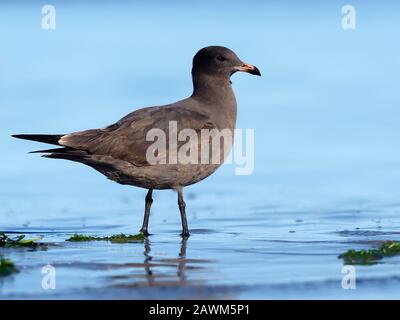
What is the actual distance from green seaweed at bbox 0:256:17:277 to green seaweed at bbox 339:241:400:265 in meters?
2.75

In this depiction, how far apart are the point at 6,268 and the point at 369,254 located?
3061 millimetres

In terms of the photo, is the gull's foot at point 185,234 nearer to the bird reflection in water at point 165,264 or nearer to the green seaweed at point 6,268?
the bird reflection in water at point 165,264

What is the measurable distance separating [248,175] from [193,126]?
4332mm

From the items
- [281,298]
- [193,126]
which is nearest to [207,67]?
[193,126]

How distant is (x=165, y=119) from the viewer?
11.2 meters

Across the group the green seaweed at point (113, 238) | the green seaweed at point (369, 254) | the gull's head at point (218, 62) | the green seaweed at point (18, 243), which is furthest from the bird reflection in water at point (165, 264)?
the gull's head at point (218, 62)

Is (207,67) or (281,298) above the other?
(207,67)

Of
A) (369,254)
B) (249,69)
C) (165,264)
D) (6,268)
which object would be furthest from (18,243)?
(249,69)

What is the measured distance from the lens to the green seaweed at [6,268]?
856 cm

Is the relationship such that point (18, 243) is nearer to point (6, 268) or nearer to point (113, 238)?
point (113, 238)

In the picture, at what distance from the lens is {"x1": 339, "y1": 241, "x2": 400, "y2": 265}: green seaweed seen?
912cm

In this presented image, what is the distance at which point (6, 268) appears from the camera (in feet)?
28.3
